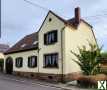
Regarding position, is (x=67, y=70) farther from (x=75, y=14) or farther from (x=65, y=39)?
(x=75, y=14)

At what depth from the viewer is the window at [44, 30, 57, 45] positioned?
32850 mm

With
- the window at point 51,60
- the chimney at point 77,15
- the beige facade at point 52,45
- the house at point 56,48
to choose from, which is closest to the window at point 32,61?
the house at point 56,48

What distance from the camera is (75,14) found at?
112 feet

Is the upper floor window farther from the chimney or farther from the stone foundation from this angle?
the chimney

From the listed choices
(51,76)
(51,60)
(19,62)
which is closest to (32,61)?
(19,62)

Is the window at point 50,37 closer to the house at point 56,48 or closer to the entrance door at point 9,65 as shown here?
the house at point 56,48

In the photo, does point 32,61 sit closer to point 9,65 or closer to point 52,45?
point 52,45

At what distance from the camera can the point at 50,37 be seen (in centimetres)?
3369

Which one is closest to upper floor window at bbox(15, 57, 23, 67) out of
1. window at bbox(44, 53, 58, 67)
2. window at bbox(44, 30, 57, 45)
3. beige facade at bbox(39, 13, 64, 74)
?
beige facade at bbox(39, 13, 64, 74)

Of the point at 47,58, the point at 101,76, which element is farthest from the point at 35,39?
the point at 101,76

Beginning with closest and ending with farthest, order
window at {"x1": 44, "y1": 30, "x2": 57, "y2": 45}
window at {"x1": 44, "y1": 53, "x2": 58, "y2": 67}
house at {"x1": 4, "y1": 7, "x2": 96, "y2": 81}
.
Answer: house at {"x1": 4, "y1": 7, "x2": 96, "y2": 81} < window at {"x1": 44, "y1": 53, "x2": 58, "y2": 67} < window at {"x1": 44, "y1": 30, "x2": 57, "y2": 45}

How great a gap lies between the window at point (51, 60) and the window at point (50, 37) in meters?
1.63

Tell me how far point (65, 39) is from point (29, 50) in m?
7.91

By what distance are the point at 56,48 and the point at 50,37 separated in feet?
6.80
